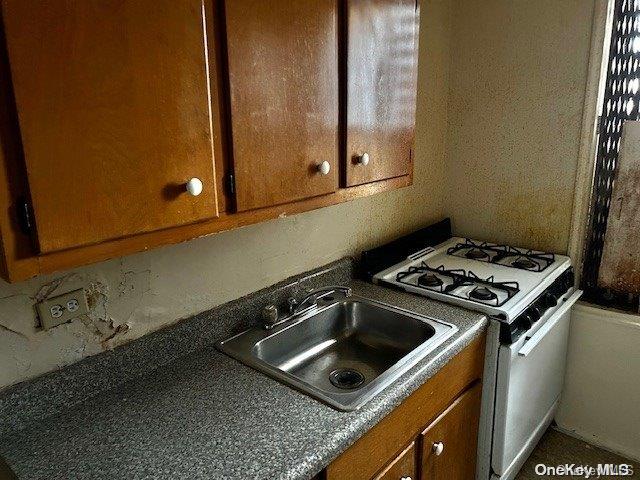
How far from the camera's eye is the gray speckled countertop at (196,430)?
3.15 ft

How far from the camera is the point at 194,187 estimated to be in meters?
0.90

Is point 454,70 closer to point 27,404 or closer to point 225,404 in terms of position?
point 225,404

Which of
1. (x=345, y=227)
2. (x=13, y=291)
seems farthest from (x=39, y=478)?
(x=345, y=227)

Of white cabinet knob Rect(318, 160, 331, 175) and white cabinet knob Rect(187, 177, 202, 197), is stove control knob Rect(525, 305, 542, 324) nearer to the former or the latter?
white cabinet knob Rect(318, 160, 331, 175)

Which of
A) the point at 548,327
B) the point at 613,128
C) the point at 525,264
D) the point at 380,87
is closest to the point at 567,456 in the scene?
the point at 548,327

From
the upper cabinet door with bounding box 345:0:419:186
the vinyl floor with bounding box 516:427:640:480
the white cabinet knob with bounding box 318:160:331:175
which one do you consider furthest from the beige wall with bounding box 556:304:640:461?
the white cabinet knob with bounding box 318:160:331:175

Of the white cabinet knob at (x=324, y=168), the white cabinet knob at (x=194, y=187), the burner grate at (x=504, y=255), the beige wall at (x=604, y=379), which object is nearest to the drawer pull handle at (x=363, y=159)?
the white cabinet knob at (x=324, y=168)

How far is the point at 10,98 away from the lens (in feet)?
2.24

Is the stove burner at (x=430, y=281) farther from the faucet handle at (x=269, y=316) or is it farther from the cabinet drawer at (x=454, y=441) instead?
the faucet handle at (x=269, y=316)

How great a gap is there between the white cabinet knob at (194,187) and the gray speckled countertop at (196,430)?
1.78 ft

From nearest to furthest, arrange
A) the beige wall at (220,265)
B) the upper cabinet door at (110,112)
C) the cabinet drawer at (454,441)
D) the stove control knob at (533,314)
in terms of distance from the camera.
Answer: the upper cabinet door at (110,112)
the beige wall at (220,265)
the cabinet drawer at (454,441)
the stove control knob at (533,314)

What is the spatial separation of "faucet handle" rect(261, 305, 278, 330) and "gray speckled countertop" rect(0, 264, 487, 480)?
23 centimetres

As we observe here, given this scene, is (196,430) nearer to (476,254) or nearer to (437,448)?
(437,448)

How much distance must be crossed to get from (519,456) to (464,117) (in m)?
1.53
